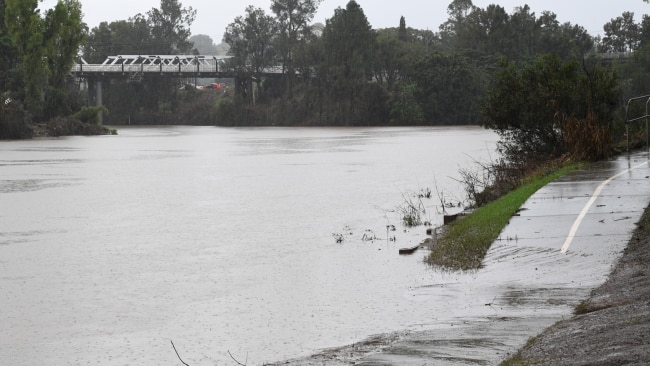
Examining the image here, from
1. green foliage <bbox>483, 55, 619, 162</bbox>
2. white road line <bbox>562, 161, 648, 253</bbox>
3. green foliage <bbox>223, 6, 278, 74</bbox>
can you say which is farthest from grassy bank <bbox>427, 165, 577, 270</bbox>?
green foliage <bbox>223, 6, 278, 74</bbox>

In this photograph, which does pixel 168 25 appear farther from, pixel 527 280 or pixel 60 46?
pixel 527 280

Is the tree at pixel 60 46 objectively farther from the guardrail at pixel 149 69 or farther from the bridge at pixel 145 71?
the guardrail at pixel 149 69

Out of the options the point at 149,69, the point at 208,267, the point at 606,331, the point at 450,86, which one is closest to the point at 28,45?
the point at 450,86

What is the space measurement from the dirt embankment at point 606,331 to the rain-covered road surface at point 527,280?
1.06ft

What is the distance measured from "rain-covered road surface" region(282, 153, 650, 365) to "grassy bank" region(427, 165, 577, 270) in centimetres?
25

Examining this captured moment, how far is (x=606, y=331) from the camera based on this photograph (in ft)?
34.9

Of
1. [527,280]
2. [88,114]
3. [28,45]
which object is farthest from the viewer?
[88,114]

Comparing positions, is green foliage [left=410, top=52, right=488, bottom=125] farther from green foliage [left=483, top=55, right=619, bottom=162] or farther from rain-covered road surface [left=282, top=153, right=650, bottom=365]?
rain-covered road surface [left=282, top=153, right=650, bottom=365]

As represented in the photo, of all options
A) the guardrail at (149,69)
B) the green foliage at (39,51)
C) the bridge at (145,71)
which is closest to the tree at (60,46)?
the green foliage at (39,51)

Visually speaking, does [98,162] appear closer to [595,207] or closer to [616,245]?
[595,207]

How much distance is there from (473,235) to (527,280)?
405 centimetres

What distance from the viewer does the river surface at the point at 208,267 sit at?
13.5 m

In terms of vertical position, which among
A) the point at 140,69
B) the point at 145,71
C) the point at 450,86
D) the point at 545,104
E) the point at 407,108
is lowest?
the point at 407,108

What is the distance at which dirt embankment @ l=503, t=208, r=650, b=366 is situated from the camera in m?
9.45
